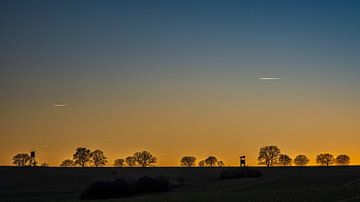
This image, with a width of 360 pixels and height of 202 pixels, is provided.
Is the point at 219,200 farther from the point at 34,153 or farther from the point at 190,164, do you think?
the point at 190,164

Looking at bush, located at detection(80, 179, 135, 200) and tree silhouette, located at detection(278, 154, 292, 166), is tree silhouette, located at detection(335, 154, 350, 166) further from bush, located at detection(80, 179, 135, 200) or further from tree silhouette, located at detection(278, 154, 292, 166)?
bush, located at detection(80, 179, 135, 200)

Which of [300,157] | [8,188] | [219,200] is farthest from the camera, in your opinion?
[300,157]

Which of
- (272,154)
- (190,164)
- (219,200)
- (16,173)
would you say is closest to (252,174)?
(16,173)

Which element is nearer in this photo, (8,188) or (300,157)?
(8,188)

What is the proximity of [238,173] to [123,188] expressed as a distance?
96.6ft

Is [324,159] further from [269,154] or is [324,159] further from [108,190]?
[108,190]

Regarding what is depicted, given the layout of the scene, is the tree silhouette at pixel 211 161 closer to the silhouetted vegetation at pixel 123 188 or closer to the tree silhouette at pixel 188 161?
the tree silhouette at pixel 188 161

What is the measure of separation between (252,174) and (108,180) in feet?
105

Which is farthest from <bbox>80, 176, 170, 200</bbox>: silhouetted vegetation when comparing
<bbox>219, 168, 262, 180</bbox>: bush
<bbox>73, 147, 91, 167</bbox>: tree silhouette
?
<bbox>73, 147, 91, 167</bbox>: tree silhouette

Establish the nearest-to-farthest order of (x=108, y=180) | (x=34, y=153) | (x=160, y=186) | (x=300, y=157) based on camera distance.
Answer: (x=108, y=180) → (x=160, y=186) → (x=34, y=153) → (x=300, y=157)

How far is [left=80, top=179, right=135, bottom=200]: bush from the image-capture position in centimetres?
6003

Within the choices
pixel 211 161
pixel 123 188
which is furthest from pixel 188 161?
pixel 123 188

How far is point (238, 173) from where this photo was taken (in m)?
87.9

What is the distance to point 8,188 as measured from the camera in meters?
74.9
